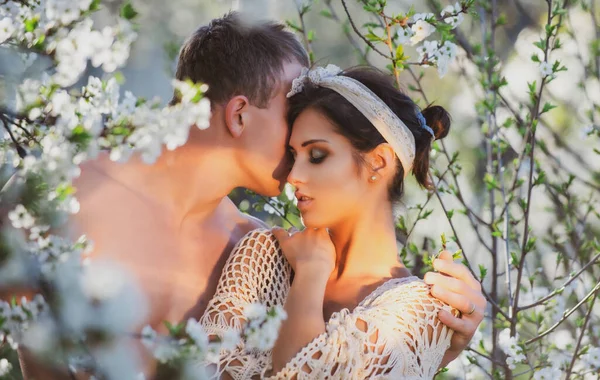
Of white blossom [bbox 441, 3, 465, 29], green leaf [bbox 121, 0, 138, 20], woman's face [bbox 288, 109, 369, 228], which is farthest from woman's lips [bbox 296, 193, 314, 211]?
green leaf [bbox 121, 0, 138, 20]

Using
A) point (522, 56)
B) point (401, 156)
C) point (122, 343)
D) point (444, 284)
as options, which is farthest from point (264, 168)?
point (522, 56)

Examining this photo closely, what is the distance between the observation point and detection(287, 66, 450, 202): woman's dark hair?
6.93ft

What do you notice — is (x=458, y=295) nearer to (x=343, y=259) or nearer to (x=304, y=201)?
(x=343, y=259)

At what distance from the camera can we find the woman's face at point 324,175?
6.75ft

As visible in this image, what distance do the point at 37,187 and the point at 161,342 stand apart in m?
0.24

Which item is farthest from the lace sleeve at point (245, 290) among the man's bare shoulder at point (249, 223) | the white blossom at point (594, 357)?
the white blossom at point (594, 357)

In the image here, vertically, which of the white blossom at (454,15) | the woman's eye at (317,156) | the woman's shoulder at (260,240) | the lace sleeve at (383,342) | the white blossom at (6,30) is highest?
the white blossom at (454,15)

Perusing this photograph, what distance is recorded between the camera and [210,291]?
2.25 m

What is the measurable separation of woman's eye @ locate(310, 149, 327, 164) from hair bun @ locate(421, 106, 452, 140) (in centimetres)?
44

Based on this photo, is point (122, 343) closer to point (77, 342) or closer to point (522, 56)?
point (77, 342)

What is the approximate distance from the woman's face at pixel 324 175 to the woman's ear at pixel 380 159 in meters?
0.03

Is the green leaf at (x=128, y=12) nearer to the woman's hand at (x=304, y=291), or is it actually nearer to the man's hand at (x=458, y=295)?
the woman's hand at (x=304, y=291)

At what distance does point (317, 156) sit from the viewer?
2090 mm

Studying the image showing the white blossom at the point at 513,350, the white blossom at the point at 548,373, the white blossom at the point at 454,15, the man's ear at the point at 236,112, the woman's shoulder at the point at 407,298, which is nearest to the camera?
the woman's shoulder at the point at 407,298
